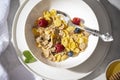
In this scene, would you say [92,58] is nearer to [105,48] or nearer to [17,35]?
[105,48]

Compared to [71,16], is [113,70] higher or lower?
lower

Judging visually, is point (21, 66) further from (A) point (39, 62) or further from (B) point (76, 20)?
(B) point (76, 20)

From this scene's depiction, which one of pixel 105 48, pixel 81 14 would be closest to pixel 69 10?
pixel 81 14

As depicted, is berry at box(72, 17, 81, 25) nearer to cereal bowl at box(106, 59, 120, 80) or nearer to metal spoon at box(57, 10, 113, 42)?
metal spoon at box(57, 10, 113, 42)

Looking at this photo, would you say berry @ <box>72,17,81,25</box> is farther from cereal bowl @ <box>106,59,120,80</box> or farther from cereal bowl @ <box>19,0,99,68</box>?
cereal bowl @ <box>106,59,120,80</box>

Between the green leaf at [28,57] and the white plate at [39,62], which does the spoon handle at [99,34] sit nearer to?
the white plate at [39,62]

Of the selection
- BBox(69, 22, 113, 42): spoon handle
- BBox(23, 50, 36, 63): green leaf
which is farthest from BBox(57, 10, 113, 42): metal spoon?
BBox(23, 50, 36, 63): green leaf

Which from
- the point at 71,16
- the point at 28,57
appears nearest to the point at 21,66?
the point at 28,57

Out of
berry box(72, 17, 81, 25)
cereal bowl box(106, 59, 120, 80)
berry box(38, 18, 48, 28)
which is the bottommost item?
cereal bowl box(106, 59, 120, 80)

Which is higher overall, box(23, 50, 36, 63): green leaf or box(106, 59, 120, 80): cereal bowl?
box(23, 50, 36, 63): green leaf
